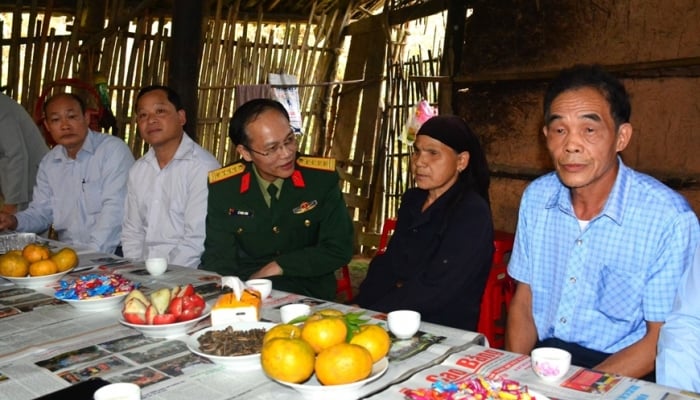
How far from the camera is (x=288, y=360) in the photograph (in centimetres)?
139

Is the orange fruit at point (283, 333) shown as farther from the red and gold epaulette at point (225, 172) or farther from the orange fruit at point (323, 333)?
the red and gold epaulette at point (225, 172)

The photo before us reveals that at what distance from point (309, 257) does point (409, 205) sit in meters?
0.54

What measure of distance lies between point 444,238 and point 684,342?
1091mm

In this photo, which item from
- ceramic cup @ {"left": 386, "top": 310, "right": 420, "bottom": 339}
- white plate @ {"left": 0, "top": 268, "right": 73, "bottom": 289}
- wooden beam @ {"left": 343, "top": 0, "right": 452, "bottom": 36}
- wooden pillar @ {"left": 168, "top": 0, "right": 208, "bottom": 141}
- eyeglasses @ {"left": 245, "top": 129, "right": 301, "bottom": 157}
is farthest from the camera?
wooden beam @ {"left": 343, "top": 0, "right": 452, "bottom": 36}

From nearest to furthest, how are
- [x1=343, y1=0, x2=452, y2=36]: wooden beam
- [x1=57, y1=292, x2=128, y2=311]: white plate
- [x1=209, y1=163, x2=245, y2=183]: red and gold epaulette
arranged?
[x1=57, y1=292, x2=128, y2=311]: white plate, [x1=209, y1=163, x2=245, y2=183]: red and gold epaulette, [x1=343, y1=0, x2=452, y2=36]: wooden beam

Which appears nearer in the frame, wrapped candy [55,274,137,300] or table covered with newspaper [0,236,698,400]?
table covered with newspaper [0,236,698,400]

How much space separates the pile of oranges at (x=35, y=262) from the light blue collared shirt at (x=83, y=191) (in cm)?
128

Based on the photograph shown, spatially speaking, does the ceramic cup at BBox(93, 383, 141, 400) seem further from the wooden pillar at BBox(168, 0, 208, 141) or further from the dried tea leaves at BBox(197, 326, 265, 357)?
the wooden pillar at BBox(168, 0, 208, 141)

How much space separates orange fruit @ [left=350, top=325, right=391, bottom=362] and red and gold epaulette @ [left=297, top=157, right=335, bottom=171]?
67.8 inches

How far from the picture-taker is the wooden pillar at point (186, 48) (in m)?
4.73

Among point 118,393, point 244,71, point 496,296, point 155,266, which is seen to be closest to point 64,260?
point 155,266

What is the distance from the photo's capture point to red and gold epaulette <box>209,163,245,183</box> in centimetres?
318

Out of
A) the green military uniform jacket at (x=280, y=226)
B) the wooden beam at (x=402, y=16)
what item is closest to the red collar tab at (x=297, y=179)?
the green military uniform jacket at (x=280, y=226)

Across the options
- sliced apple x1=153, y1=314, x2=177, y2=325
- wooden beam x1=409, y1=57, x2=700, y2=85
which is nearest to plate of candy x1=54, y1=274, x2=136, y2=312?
sliced apple x1=153, y1=314, x2=177, y2=325
